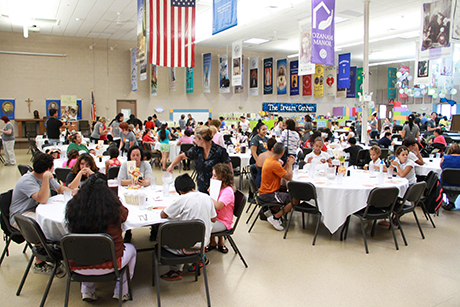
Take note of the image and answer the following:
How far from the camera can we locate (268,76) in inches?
770

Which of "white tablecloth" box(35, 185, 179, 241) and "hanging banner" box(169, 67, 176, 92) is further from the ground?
"hanging banner" box(169, 67, 176, 92)

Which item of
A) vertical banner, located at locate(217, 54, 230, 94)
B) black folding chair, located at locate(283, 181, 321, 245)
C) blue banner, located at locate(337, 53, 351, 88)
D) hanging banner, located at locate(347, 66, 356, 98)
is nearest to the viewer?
black folding chair, located at locate(283, 181, 321, 245)

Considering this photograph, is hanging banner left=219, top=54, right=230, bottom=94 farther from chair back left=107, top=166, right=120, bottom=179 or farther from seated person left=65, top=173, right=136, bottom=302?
seated person left=65, top=173, right=136, bottom=302

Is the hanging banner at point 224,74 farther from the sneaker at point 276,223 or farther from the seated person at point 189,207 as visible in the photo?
the seated person at point 189,207

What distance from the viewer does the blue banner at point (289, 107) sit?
21.7 metres

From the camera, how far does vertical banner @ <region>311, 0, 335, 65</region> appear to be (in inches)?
326

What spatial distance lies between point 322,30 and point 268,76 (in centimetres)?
1117

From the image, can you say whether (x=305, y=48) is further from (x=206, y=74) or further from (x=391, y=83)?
(x=391, y=83)

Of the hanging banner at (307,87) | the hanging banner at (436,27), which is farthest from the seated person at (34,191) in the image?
the hanging banner at (307,87)

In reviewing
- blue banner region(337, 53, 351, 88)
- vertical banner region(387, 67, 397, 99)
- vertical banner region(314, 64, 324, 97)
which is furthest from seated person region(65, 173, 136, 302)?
vertical banner region(387, 67, 397, 99)

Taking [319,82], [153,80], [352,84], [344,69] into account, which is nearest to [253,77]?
[319,82]

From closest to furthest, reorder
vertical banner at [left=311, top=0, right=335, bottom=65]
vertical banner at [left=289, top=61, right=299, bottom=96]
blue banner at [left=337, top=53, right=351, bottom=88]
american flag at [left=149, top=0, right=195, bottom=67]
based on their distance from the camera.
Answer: american flag at [left=149, top=0, right=195, bottom=67], vertical banner at [left=311, top=0, right=335, bottom=65], blue banner at [left=337, top=53, right=351, bottom=88], vertical banner at [left=289, top=61, right=299, bottom=96]

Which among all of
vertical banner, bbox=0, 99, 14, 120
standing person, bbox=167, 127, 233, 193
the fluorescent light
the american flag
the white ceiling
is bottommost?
standing person, bbox=167, 127, 233, 193

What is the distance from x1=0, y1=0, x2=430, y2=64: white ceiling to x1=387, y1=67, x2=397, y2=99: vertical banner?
802 cm
